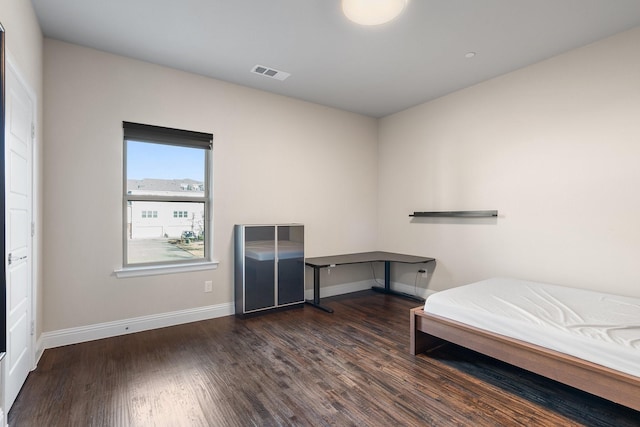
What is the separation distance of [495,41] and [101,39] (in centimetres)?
357

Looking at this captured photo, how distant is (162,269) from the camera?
3402mm

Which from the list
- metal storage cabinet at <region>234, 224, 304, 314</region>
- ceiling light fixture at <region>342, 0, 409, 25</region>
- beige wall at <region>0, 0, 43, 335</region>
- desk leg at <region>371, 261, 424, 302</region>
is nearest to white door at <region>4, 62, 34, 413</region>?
beige wall at <region>0, 0, 43, 335</region>

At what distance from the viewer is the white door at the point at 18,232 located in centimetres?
191

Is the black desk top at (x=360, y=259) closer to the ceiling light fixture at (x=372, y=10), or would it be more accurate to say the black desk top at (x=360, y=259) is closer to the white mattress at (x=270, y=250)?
the white mattress at (x=270, y=250)

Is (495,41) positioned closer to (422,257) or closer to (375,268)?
(422,257)

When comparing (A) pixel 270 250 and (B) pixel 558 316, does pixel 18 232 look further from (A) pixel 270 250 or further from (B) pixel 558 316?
(B) pixel 558 316

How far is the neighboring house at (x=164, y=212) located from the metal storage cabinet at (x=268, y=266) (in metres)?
0.54

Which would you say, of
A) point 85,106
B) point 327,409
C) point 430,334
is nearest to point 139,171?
point 85,106

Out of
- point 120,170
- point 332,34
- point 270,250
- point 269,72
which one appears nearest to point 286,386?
point 270,250

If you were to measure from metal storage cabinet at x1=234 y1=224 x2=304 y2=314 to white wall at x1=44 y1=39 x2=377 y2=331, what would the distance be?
10.2 inches

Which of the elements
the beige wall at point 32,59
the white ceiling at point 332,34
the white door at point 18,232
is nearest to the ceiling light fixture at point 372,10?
the white ceiling at point 332,34

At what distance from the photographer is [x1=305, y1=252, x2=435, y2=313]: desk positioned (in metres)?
4.06

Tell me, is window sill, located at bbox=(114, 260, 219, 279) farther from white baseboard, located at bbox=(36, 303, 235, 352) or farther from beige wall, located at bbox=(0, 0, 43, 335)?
beige wall, located at bbox=(0, 0, 43, 335)

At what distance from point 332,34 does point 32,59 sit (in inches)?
93.2
